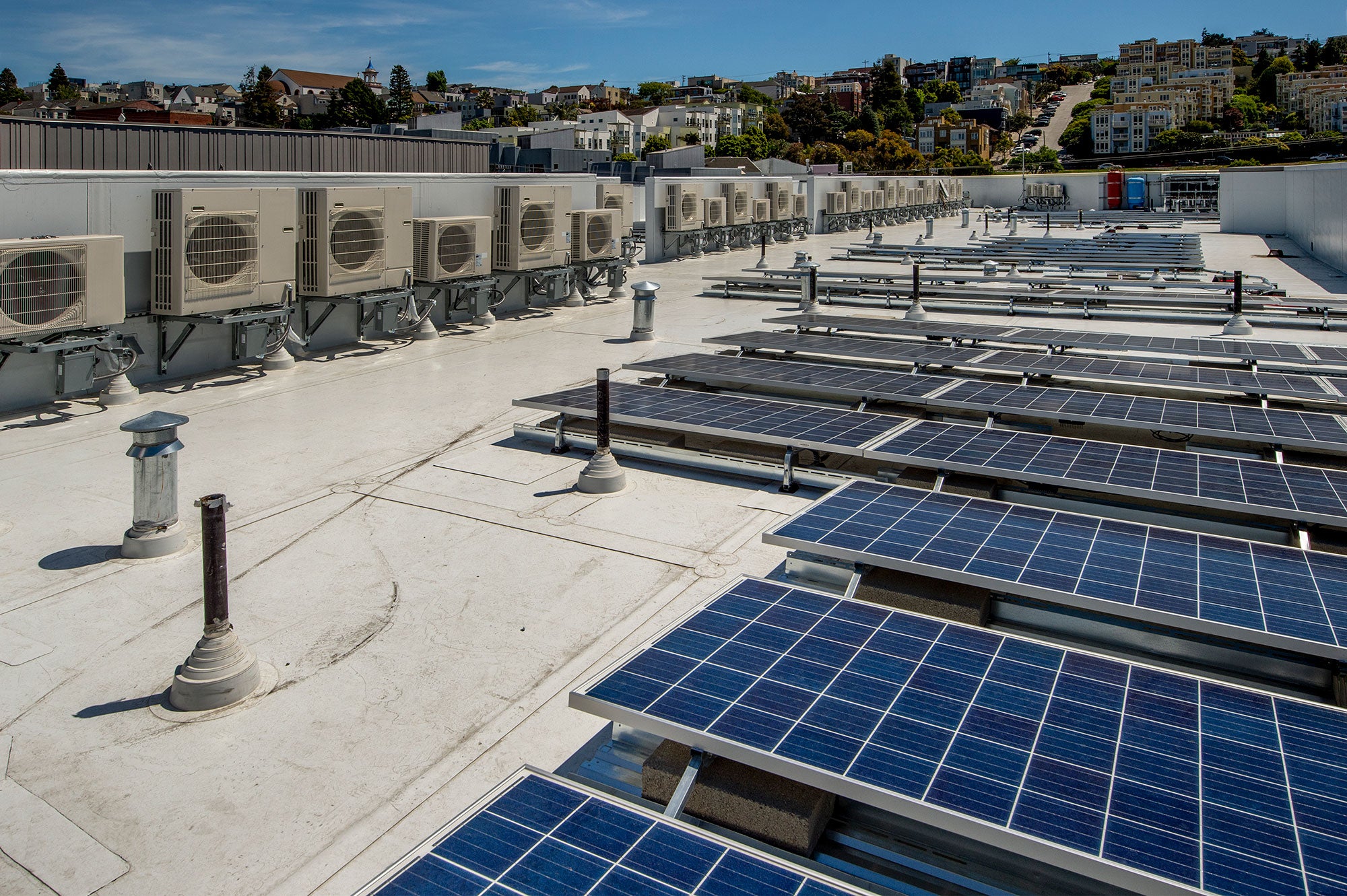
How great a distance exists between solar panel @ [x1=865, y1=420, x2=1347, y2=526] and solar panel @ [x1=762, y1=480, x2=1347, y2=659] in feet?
2.73

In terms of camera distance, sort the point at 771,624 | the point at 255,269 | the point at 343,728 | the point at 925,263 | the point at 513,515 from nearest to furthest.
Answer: the point at 771,624, the point at 343,728, the point at 513,515, the point at 255,269, the point at 925,263

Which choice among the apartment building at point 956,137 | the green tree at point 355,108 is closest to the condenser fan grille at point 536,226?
the green tree at point 355,108

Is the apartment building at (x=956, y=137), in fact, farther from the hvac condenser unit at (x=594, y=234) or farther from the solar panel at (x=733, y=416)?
the solar panel at (x=733, y=416)

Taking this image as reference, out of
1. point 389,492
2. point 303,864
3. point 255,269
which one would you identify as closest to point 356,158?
point 255,269

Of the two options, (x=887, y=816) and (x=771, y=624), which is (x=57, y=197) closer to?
(x=771, y=624)

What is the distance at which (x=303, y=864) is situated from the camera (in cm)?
457

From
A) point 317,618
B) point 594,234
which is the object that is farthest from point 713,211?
point 317,618

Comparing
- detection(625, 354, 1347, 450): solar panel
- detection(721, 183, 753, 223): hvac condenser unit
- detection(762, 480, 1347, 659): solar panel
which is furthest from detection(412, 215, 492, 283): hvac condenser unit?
detection(721, 183, 753, 223): hvac condenser unit

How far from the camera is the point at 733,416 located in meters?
10.4

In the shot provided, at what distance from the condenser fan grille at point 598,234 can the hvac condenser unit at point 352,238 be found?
6221mm

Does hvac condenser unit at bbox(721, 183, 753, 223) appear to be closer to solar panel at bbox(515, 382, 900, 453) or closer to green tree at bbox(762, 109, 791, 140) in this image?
solar panel at bbox(515, 382, 900, 453)

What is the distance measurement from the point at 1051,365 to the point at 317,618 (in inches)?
388

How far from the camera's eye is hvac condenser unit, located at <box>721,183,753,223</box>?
35656mm

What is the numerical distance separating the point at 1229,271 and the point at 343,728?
31559 mm
